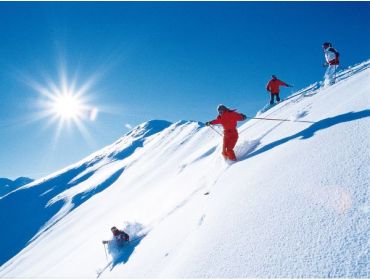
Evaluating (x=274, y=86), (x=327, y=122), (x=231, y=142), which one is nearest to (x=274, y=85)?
(x=274, y=86)

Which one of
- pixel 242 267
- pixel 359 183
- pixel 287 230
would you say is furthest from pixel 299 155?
pixel 242 267

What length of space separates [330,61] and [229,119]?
7900mm

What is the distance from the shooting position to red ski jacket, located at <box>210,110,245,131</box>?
33.9 feet

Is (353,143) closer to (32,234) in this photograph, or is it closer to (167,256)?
(167,256)

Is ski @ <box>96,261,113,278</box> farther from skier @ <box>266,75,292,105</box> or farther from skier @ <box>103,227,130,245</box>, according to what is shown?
skier @ <box>266,75,292,105</box>

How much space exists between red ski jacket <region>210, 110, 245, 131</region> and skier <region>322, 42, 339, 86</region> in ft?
24.7

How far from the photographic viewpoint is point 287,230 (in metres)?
4.05

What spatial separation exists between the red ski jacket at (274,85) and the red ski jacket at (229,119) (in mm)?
7534

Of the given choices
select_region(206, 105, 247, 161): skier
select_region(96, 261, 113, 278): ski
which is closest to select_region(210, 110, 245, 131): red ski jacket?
select_region(206, 105, 247, 161): skier

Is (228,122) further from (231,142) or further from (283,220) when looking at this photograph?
(283,220)

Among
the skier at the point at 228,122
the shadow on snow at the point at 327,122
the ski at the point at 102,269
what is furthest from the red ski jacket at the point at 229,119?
the ski at the point at 102,269

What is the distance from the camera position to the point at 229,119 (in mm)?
10344

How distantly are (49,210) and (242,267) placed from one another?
510 ft

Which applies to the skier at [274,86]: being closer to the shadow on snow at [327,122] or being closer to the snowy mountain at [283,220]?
the snowy mountain at [283,220]
